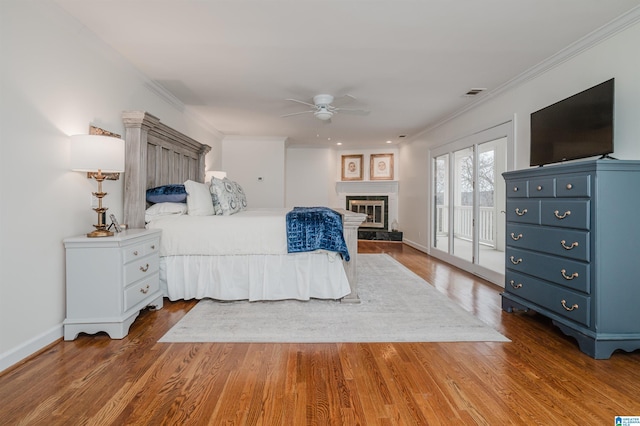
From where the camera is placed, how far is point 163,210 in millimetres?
3236

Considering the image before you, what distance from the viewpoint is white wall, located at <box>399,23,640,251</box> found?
2314mm

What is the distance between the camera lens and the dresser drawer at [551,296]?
6.75 ft

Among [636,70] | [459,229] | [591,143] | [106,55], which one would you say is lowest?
[459,229]

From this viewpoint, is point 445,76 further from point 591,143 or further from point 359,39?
point 591,143

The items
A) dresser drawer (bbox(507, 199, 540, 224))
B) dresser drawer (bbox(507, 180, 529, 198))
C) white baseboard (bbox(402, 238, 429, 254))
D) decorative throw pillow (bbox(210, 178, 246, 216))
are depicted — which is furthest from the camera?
white baseboard (bbox(402, 238, 429, 254))

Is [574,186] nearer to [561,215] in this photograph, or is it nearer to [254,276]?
[561,215]

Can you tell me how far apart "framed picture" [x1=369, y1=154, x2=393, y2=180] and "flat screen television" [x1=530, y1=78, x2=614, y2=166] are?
4.91 metres

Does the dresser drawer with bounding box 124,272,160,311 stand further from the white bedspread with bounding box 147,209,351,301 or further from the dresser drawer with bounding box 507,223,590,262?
the dresser drawer with bounding box 507,223,590,262

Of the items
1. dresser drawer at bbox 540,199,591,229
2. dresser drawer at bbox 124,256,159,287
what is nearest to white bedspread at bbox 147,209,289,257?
dresser drawer at bbox 124,256,159,287

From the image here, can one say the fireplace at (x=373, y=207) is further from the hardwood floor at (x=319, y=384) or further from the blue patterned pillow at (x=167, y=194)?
the hardwood floor at (x=319, y=384)

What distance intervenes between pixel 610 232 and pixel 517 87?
2.20 meters

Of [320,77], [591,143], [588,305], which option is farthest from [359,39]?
[588,305]

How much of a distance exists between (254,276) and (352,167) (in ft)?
18.7

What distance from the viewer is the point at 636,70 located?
7.50ft
